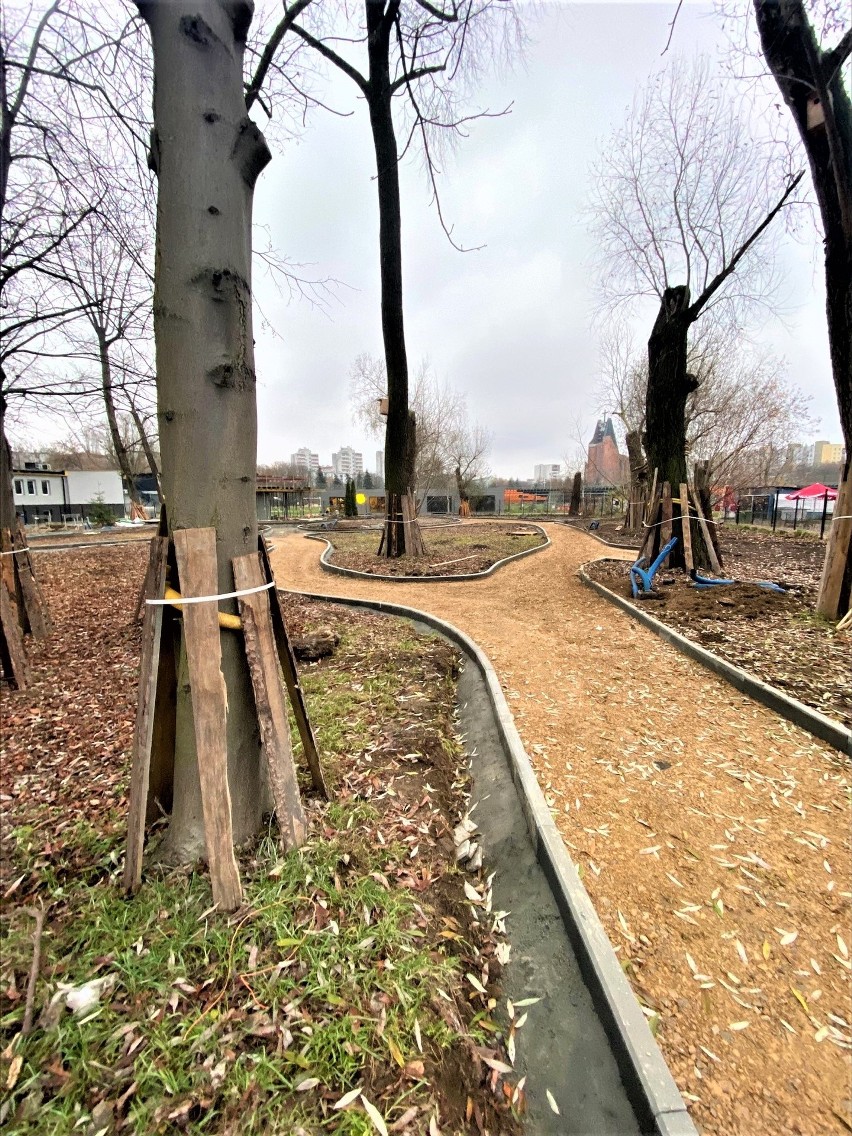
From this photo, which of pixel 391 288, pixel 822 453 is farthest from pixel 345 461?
pixel 391 288

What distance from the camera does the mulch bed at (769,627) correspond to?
370 centimetres

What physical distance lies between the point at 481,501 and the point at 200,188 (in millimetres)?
37900

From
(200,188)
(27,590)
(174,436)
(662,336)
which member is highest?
(662,336)

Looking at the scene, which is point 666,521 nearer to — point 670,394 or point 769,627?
point 670,394

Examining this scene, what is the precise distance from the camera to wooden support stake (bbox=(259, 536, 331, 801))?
2.16 meters

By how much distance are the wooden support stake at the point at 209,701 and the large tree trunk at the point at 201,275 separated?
10 centimetres

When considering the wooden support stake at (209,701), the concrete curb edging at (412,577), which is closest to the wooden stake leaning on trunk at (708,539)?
the concrete curb edging at (412,577)

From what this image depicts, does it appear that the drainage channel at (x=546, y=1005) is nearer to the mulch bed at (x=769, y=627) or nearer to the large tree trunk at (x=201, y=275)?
the large tree trunk at (x=201, y=275)

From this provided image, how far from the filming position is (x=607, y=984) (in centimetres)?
157

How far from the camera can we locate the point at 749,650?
4.46m

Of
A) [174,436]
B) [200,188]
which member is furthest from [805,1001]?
[200,188]

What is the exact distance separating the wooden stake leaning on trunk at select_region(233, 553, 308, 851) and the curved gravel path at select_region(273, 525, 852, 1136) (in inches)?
53.1

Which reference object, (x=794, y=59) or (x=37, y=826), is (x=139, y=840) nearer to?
(x=37, y=826)

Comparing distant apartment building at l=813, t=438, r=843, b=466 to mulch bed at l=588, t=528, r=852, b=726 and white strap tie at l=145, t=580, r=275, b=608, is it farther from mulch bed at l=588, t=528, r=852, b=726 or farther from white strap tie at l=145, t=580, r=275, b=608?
white strap tie at l=145, t=580, r=275, b=608
